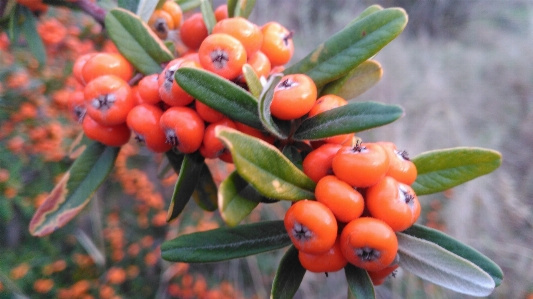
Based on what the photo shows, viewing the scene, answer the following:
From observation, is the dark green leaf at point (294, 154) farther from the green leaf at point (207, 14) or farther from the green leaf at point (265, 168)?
the green leaf at point (207, 14)

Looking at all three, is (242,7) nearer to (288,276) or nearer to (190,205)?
(288,276)

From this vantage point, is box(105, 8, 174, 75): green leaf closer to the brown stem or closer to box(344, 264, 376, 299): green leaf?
the brown stem

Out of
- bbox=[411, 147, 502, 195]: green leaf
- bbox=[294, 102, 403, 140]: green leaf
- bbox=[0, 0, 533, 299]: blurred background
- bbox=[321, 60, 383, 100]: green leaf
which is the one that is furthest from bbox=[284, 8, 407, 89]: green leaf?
bbox=[0, 0, 533, 299]: blurred background

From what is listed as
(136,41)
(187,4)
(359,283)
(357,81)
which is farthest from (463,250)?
(187,4)

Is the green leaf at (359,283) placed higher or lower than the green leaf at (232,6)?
lower

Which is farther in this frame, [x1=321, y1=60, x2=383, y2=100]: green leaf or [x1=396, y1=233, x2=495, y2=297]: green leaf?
[x1=321, y1=60, x2=383, y2=100]: green leaf

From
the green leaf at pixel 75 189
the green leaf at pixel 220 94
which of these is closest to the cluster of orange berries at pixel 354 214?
the green leaf at pixel 220 94

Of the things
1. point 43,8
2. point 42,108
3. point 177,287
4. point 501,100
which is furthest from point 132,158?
point 501,100

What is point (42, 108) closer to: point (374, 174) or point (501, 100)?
point (374, 174)
